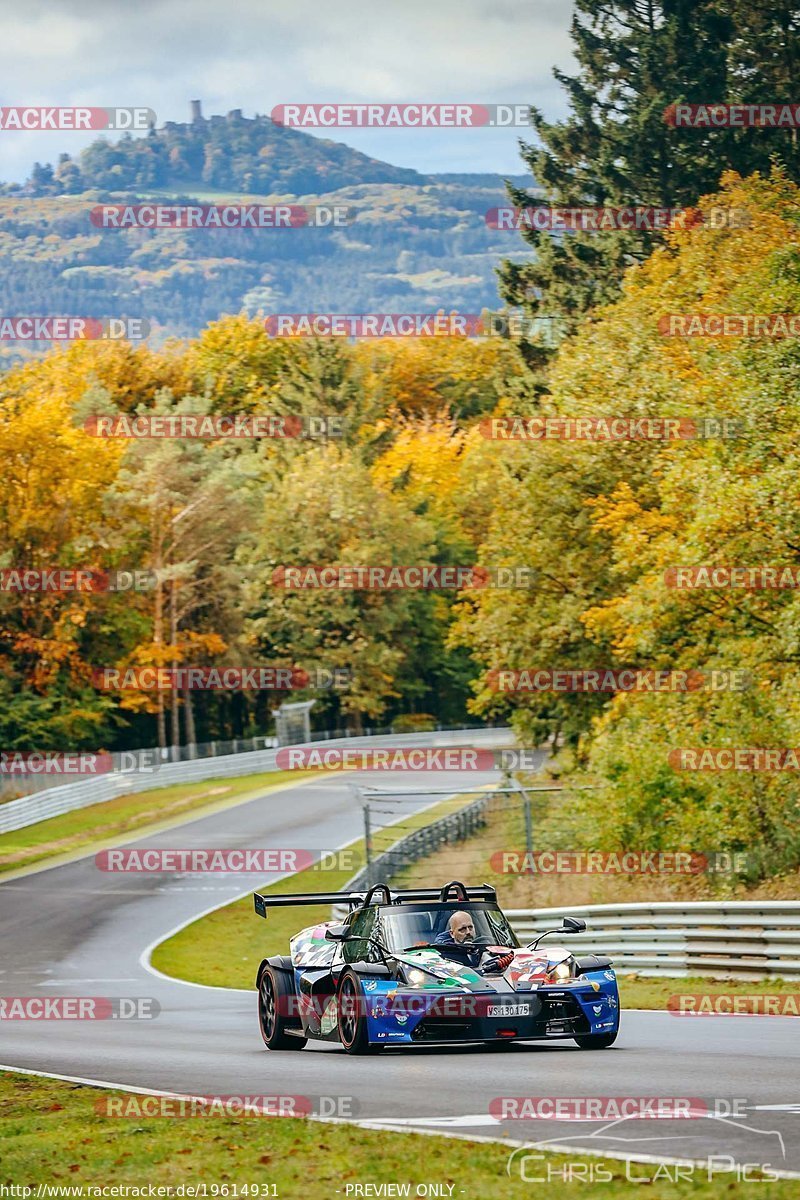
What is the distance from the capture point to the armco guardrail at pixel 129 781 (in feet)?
180

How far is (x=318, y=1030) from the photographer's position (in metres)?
14.7

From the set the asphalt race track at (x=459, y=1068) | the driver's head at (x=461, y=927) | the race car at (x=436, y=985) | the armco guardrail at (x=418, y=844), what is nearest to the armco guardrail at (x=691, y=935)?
the asphalt race track at (x=459, y=1068)

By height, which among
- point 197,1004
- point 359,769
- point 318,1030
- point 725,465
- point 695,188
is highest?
point 695,188

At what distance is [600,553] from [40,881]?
15968mm

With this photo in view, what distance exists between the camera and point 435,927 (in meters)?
14.5

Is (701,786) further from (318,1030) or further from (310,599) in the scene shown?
(310,599)

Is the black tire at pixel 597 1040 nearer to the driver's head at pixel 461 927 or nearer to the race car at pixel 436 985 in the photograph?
the race car at pixel 436 985

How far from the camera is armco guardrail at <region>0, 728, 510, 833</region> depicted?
180 ft

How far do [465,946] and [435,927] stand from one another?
1.28ft

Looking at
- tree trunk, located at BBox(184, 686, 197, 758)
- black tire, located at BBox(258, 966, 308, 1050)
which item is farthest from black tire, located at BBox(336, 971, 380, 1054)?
tree trunk, located at BBox(184, 686, 197, 758)

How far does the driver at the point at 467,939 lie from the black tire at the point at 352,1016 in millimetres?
863

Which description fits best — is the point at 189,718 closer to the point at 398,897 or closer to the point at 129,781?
the point at 129,781

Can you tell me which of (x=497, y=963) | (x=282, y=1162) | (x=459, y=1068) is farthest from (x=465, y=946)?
(x=282, y=1162)

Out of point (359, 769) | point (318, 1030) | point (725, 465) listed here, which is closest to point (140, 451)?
point (359, 769)
